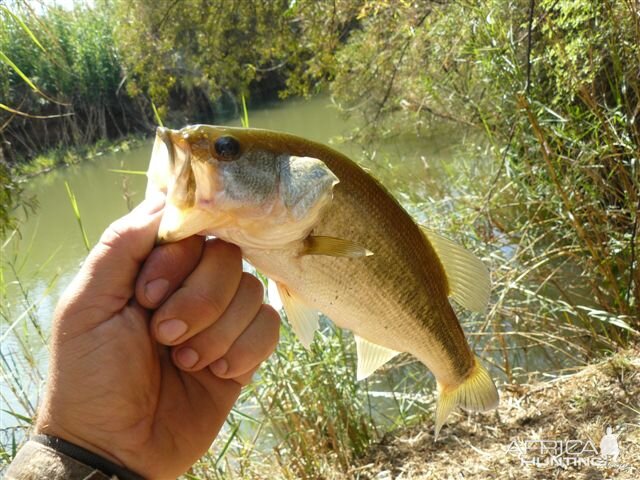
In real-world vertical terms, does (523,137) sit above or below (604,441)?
above

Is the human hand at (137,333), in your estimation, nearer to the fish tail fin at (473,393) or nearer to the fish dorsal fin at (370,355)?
the fish dorsal fin at (370,355)

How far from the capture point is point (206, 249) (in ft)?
4.79

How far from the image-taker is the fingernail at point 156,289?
138cm

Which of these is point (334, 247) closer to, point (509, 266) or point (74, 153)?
point (509, 266)

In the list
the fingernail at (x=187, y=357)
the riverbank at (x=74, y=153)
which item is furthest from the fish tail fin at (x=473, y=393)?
the riverbank at (x=74, y=153)

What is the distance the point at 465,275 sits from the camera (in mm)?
1787

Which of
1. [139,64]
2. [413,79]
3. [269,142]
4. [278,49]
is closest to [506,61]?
[269,142]

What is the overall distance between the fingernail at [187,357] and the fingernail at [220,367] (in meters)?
0.08

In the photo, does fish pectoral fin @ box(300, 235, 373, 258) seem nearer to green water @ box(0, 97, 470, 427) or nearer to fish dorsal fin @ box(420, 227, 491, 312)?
fish dorsal fin @ box(420, 227, 491, 312)

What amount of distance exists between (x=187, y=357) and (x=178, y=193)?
438 millimetres

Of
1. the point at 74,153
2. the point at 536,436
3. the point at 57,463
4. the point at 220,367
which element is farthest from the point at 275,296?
the point at 74,153

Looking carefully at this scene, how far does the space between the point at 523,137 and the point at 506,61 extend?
134cm

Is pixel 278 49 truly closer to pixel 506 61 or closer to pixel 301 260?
pixel 506 61

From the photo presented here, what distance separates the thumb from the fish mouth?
0.05 m
